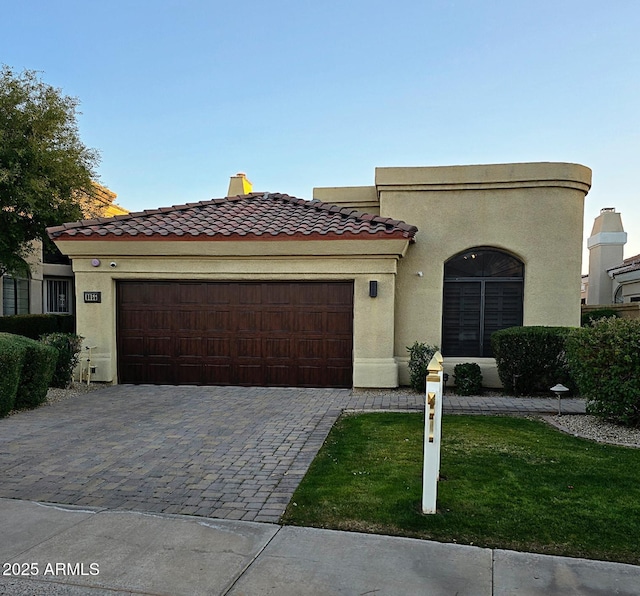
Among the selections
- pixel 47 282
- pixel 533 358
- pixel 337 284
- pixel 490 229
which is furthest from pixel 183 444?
pixel 47 282

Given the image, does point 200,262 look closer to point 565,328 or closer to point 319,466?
point 319,466

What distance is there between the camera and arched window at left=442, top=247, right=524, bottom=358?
435 inches

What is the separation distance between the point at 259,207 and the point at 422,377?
5856 millimetres

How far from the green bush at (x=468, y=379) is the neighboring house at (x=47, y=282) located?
14.0m

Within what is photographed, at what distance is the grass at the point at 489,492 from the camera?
12.9 ft

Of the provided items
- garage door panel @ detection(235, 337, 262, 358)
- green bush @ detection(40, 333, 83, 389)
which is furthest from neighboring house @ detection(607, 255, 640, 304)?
green bush @ detection(40, 333, 83, 389)

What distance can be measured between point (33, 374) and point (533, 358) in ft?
30.6

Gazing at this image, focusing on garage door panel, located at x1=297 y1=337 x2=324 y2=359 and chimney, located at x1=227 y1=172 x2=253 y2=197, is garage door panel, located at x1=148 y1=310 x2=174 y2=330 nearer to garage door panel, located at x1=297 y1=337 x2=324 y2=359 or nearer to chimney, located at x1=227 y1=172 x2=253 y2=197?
garage door panel, located at x1=297 y1=337 x2=324 y2=359

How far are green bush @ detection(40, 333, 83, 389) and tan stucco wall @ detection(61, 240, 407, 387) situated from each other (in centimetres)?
69

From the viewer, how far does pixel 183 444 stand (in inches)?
258

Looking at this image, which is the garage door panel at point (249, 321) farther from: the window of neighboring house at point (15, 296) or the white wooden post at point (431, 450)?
the window of neighboring house at point (15, 296)

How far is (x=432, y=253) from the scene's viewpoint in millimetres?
11125

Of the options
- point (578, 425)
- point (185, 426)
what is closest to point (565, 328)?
point (578, 425)

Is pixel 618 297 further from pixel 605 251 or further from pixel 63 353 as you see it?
pixel 63 353
